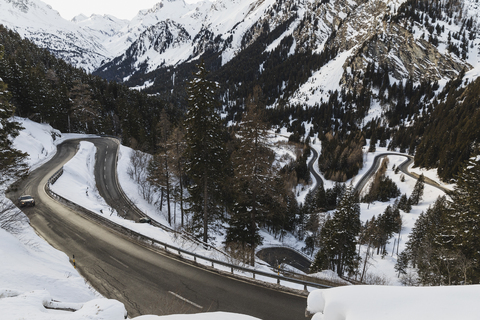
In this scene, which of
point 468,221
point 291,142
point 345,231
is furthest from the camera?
point 345,231

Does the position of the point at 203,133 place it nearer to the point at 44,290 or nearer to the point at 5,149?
the point at 5,149

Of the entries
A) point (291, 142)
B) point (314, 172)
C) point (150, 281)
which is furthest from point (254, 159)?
point (314, 172)

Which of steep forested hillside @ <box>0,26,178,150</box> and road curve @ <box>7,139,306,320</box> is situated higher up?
steep forested hillside @ <box>0,26,178,150</box>

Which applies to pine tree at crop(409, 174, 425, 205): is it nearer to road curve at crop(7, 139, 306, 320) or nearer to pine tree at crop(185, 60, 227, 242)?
pine tree at crop(185, 60, 227, 242)

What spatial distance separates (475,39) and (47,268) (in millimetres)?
229158

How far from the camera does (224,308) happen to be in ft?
33.3

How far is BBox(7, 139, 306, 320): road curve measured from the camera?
1023 cm

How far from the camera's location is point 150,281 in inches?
493

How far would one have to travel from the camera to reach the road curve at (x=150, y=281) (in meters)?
10.2

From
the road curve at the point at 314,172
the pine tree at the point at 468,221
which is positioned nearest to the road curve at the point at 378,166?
the road curve at the point at 314,172

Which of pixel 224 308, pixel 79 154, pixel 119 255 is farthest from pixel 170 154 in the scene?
pixel 79 154

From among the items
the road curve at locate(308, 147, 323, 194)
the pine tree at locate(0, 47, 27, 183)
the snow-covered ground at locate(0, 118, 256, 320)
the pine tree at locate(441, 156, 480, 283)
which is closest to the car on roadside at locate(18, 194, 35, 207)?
the snow-covered ground at locate(0, 118, 256, 320)

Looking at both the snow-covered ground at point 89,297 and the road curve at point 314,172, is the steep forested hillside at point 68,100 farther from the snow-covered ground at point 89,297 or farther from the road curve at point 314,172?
the road curve at point 314,172

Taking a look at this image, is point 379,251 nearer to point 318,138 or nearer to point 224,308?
point 224,308
